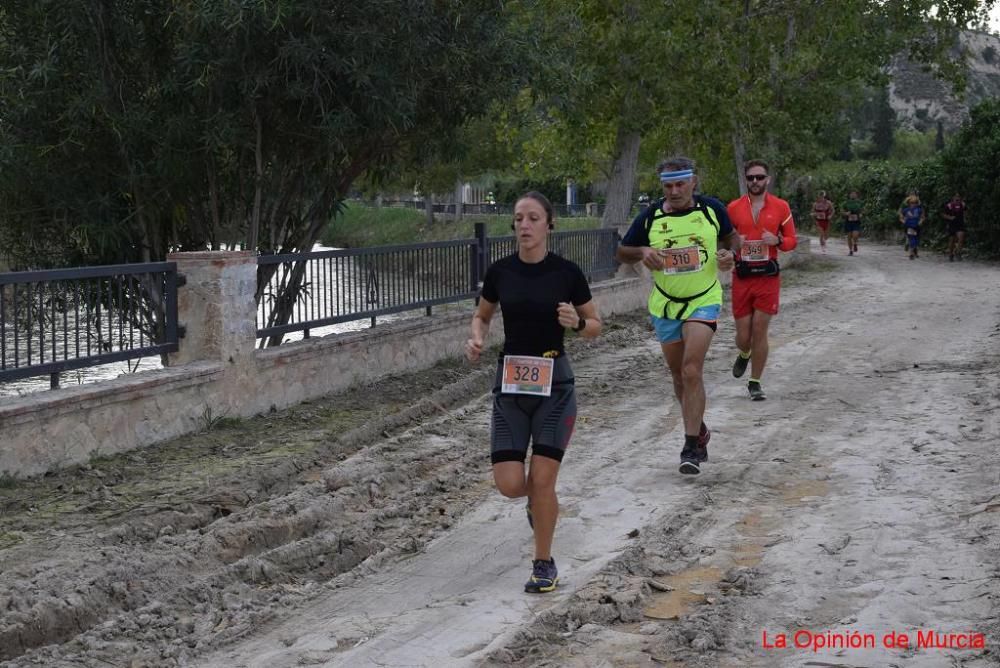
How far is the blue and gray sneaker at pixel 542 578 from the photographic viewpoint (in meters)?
6.21

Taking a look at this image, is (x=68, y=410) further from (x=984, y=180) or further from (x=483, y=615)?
(x=984, y=180)

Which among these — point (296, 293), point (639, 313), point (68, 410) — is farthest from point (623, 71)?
point (68, 410)

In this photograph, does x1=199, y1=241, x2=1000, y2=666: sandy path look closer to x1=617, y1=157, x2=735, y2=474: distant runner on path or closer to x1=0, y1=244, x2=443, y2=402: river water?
x1=617, y1=157, x2=735, y2=474: distant runner on path

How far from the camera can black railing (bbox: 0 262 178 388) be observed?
29.3 ft

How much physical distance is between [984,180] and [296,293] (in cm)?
2348

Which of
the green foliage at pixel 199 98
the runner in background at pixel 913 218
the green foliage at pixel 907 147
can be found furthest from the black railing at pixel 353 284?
the green foliage at pixel 907 147

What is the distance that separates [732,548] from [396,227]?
60.1 m

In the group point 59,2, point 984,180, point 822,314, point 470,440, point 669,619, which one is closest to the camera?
point 669,619

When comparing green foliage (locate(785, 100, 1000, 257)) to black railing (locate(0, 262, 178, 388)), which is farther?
green foliage (locate(785, 100, 1000, 257))

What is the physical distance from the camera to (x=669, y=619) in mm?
5816

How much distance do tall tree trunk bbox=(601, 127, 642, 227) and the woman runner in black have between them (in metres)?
18.4

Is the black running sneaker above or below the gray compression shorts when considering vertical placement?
below

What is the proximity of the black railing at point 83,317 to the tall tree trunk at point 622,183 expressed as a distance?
15210 mm

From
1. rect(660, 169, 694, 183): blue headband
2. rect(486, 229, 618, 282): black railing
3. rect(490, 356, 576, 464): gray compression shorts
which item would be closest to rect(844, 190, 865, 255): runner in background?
rect(486, 229, 618, 282): black railing
